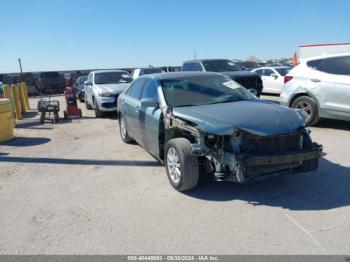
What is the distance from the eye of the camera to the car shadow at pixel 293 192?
14.1ft

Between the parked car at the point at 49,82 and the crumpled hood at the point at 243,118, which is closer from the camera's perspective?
the crumpled hood at the point at 243,118

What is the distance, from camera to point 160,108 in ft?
17.7

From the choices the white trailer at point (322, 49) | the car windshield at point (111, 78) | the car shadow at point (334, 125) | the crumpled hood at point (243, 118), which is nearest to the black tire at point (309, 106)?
the car shadow at point (334, 125)

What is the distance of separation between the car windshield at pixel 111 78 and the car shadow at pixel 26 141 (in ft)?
14.9

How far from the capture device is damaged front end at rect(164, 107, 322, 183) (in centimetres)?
418

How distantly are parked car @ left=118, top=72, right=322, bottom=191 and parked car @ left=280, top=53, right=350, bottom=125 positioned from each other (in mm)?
3116

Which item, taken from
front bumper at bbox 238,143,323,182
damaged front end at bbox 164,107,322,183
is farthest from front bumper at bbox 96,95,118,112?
front bumper at bbox 238,143,323,182

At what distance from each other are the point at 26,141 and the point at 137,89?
400cm

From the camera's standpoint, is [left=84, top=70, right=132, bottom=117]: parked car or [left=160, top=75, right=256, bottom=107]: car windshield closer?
[left=160, top=75, right=256, bottom=107]: car windshield

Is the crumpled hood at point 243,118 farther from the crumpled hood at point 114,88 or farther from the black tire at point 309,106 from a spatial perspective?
the crumpled hood at point 114,88

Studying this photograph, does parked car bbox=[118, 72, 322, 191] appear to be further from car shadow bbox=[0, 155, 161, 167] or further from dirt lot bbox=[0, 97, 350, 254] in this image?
car shadow bbox=[0, 155, 161, 167]

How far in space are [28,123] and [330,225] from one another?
1113cm

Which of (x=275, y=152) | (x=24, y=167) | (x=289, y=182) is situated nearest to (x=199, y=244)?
(x=275, y=152)

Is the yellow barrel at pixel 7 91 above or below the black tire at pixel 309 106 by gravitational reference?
above
